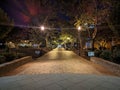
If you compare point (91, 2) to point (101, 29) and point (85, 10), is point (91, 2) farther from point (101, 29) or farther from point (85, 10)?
point (101, 29)

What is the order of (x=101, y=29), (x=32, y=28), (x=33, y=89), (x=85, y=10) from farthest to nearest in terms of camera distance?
(x=32, y=28) → (x=101, y=29) → (x=85, y=10) → (x=33, y=89)

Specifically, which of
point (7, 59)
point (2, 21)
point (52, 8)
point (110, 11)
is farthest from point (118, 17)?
point (52, 8)

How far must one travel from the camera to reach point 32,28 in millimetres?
34875

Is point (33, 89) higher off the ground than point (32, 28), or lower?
lower

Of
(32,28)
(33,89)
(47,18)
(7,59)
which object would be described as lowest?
(33,89)

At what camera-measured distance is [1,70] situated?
755 centimetres

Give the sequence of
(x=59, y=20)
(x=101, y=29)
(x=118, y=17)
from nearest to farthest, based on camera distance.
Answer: (x=118, y=17) < (x=101, y=29) < (x=59, y=20)

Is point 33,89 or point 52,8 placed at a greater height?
point 52,8

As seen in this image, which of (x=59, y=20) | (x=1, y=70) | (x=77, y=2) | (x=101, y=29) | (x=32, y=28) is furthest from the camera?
(x=59, y=20)

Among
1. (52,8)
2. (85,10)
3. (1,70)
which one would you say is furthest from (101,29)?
(1,70)

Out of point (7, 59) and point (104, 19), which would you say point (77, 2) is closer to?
point (104, 19)

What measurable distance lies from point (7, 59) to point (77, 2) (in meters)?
14.6

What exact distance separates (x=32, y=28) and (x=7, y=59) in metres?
24.8

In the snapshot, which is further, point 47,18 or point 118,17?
point 47,18
